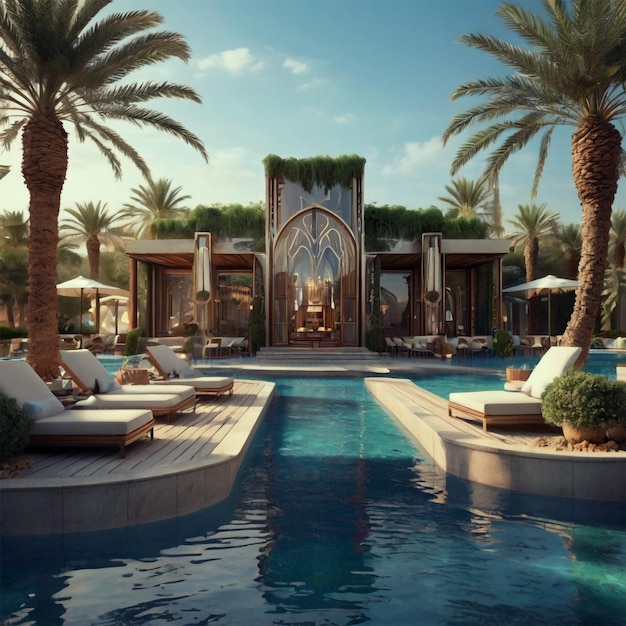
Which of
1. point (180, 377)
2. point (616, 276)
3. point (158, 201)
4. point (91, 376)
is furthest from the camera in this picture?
point (158, 201)

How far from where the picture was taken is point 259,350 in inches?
800

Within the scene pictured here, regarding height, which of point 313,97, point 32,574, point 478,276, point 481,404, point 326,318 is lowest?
point 32,574

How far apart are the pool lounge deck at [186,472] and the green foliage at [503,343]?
14.5m

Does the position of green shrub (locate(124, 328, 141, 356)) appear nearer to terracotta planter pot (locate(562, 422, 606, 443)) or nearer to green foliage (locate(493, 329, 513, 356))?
green foliage (locate(493, 329, 513, 356))

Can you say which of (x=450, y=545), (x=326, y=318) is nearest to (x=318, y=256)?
(x=326, y=318)

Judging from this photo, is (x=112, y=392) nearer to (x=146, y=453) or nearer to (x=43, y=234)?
(x=146, y=453)

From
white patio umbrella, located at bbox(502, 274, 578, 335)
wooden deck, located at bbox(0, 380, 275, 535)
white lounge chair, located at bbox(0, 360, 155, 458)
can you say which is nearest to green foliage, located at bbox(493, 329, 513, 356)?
white patio umbrella, located at bbox(502, 274, 578, 335)

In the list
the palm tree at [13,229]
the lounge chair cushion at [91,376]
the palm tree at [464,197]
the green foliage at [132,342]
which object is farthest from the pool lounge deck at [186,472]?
the palm tree at [13,229]

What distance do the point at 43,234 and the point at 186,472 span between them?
7987mm

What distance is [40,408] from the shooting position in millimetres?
5434

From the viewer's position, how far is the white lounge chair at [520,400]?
6539 mm

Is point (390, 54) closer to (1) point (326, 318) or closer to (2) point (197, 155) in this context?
(2) point (197, 155)

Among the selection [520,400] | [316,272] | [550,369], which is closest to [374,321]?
[316,272]

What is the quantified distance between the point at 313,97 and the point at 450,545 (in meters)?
13.8
